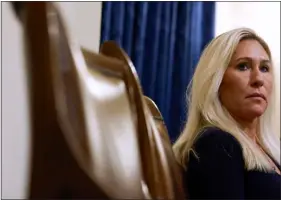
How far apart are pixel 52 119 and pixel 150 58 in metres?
1.35

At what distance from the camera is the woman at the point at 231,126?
0.89m

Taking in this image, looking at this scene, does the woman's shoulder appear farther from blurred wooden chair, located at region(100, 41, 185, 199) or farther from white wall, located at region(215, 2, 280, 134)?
white wall, located at region(215, 2, 280, 134)

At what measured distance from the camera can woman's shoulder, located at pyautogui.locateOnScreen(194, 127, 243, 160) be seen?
3.00 feet

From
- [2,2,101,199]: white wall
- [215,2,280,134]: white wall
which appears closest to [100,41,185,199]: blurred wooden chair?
[2,2,101,199]: white wall

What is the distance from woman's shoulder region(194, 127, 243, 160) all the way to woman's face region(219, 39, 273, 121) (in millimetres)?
141

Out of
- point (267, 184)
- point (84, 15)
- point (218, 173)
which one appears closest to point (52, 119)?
point (218, 173)

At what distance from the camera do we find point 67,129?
0.60 metres

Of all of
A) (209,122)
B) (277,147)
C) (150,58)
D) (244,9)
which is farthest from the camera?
(244,9)

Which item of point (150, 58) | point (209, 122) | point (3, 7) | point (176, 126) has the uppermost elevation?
point (3, 7)

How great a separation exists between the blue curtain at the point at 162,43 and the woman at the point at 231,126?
762 mm

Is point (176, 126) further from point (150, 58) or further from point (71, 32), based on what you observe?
point (71, 32)

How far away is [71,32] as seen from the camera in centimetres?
62

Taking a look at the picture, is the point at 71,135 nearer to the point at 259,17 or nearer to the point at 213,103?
the point at 213,103

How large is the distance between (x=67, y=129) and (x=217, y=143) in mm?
415
